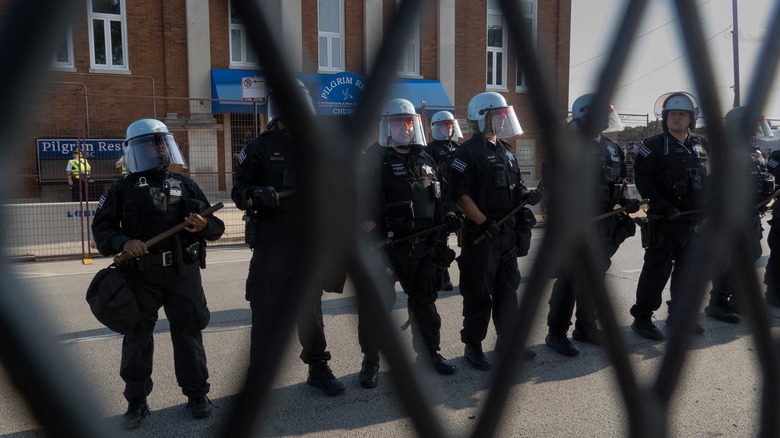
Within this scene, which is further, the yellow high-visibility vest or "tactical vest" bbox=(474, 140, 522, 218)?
the yellow high-visibility vest

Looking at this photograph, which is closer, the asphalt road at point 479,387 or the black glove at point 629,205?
the asphalt road at point 479,387

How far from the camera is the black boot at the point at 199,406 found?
322cm

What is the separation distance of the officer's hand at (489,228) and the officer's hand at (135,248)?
2.03 m

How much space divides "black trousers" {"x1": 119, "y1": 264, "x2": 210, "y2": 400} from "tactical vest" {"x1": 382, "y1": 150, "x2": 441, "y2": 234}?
4.07 ft

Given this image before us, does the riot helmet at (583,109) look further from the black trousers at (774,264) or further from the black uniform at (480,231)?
the black trousers at (774,264)

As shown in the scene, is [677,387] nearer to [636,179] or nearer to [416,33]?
[416,33]

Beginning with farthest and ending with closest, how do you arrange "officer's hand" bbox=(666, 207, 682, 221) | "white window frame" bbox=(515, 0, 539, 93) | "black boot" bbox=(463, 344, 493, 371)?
"officer's hand" bbox=(666, 207, 682, 221), "black boot" bbox=(463, 344, 493, 371), "white window frame" bbox=(515, 0, 539, 93)

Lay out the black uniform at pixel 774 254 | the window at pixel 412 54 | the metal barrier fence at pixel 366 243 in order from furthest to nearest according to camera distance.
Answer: the black uniform at pixel 774 254 → the window at pixel 412 54 → the metal barrier fence at pixel 366 243

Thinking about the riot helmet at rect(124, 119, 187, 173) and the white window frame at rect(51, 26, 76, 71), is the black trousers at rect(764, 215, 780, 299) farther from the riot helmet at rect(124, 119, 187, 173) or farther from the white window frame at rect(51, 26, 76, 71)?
the white window frame at rect(51, 26, 76, 71)

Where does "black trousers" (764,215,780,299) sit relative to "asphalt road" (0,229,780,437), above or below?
above

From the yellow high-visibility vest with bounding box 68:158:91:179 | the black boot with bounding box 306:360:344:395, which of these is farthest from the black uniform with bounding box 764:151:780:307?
the yellow high-visibility vest with bounding box 68:158:91:179

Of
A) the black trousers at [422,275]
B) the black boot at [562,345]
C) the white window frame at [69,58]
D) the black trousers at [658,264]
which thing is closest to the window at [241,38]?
the white window frame at [69,58]

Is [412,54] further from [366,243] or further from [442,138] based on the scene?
[442,138]

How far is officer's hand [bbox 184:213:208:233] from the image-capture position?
10.9 ft
